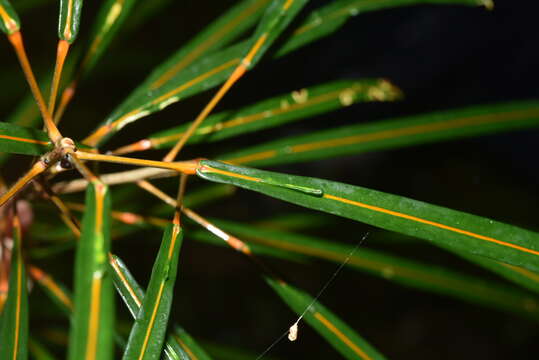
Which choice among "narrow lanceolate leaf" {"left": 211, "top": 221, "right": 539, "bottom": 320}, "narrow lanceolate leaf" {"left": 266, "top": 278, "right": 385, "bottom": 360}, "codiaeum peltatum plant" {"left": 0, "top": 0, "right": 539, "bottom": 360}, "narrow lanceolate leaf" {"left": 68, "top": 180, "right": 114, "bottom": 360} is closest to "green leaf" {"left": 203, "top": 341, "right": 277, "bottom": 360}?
"codiaeum peltatum plant" {"left": 0, "top": 0, "right": 539, "bottom": 360}

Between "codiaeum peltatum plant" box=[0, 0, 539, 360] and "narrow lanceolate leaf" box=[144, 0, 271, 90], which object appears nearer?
"codiaeum peltatum plant" box=[0, 0, 539, 360]

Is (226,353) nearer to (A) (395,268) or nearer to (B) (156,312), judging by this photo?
(A) (395,268)

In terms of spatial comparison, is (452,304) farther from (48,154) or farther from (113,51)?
(48,154)

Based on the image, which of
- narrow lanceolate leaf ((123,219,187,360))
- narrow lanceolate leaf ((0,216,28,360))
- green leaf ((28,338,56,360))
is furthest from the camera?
green leaf ((28,338,56,360))

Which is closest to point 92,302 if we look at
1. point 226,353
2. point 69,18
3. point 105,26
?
point 69,18

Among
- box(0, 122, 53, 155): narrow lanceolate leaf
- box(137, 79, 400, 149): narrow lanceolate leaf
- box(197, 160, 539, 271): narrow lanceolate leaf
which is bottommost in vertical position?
box(197, 160, 539, 271): narrow lanceolate leaf

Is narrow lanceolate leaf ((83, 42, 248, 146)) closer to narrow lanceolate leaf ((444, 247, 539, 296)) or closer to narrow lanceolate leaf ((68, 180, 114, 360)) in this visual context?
narrow lanceolate leaf ((68, 180, 114, 360))

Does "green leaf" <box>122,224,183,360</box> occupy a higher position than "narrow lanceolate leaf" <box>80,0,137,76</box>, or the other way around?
"narrow lanceolate leaf" <box>80,0,137,76</box>
